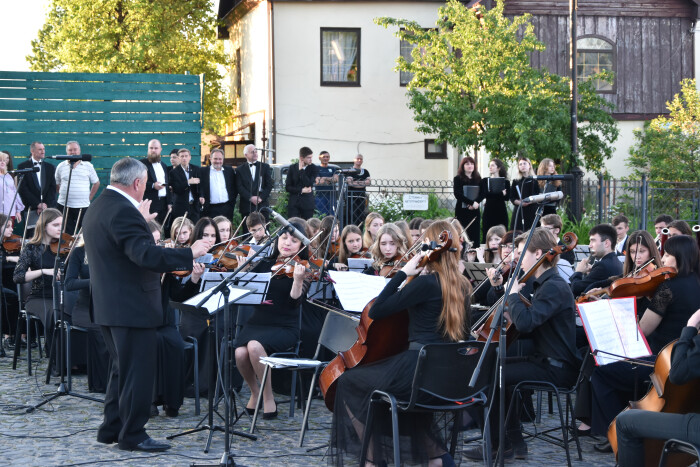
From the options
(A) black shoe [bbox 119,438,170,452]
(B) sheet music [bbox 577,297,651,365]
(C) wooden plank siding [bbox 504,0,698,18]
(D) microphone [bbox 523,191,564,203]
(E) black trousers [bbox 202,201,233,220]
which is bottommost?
(A) black shoe [bbox 119,438,170,452]

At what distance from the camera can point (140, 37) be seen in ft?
90.9

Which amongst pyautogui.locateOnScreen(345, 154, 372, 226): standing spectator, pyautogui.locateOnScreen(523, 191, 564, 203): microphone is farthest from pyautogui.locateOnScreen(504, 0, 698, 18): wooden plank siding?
pyautogui.locateOnScreen(523, 191, 564, 203): microphone

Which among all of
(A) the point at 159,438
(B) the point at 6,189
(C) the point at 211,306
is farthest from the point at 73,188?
(C) the point at 211,306

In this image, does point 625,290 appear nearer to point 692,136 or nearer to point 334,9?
point 692,136

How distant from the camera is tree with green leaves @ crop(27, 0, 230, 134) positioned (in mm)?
27938

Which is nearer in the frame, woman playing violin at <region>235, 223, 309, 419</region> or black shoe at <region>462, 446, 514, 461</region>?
black shoe at <region>462, 446, 514, 461</region>

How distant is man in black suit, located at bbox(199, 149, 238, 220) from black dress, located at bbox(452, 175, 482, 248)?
150 inches

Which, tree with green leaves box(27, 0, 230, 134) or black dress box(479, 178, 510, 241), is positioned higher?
tree with green leaves box(27, 0, 230, 134)

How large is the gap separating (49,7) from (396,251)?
26.5 metres

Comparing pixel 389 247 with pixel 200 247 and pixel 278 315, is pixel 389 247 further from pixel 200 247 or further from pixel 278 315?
pixel 200 247

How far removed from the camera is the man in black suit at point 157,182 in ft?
48.5

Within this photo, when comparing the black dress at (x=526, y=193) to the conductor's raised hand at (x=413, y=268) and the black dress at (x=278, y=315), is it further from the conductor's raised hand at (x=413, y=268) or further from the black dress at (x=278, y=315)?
the conductor's raised hand at (x=413, y=268)

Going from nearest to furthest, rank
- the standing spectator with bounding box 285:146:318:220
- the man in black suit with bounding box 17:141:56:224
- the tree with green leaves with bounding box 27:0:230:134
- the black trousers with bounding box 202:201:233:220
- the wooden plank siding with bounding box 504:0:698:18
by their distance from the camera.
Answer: the man in black suit with bounding box 17:141:56:224
the black trousers with bounding box 202:201:233:220
the standing spectator with bounding box 285:146:318:220
the wooden plank siding with bounding box 504:0:698:18
the tree with green leaves with bounding box 27:0:230:134

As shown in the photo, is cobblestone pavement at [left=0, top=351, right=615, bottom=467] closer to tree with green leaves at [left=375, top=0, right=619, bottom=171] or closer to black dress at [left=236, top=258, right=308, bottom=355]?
black dress at [left=236, top=258, right=308, bottom=355]
